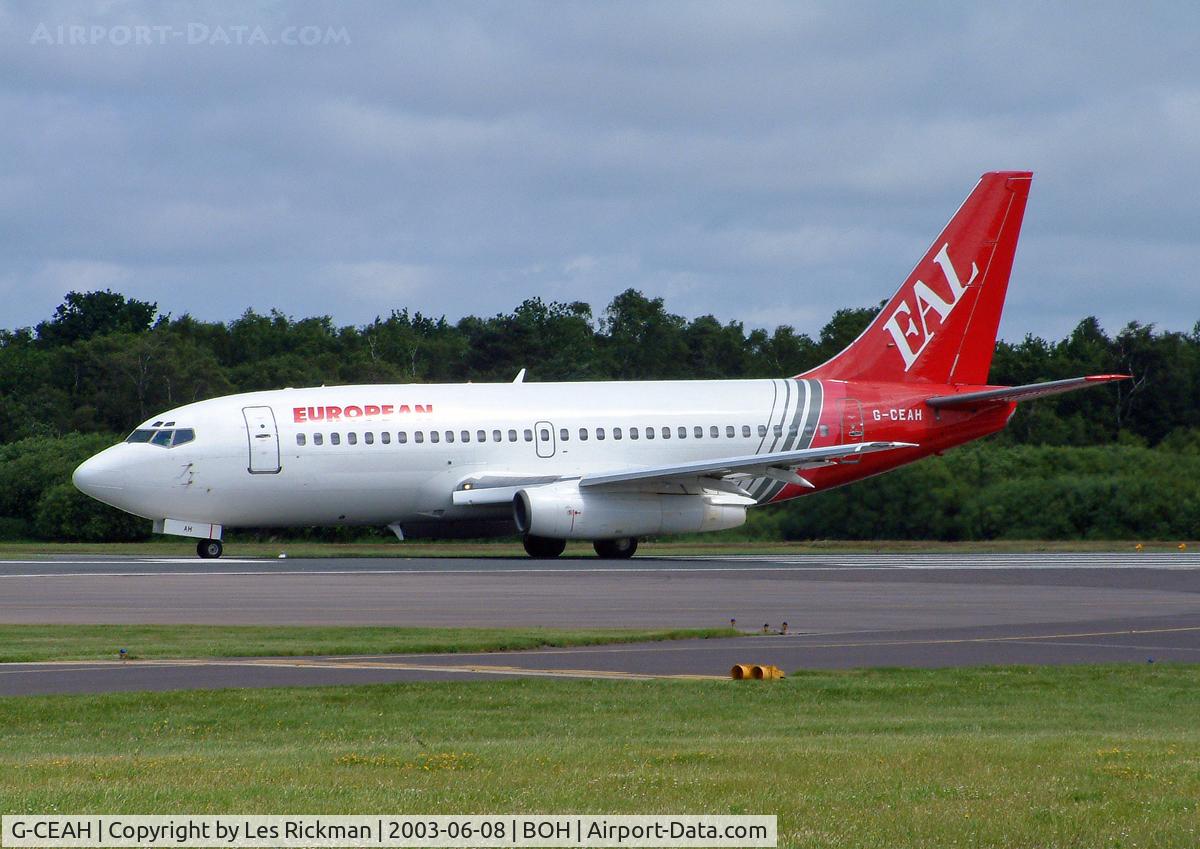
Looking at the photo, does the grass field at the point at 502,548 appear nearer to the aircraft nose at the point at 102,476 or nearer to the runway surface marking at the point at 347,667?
the aircraft nose at the point at 102,476

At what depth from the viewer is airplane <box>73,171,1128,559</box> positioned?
1468 inches

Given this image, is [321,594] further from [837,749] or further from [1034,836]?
[1034,836]

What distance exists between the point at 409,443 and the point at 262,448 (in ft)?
10.6

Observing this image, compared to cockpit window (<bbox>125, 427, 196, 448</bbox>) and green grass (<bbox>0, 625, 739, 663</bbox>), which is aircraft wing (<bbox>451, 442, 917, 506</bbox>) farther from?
green grass (<bbox>0, 625, 739, 663</bbox>)

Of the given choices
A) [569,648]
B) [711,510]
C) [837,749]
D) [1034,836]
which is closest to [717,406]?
[711,510]

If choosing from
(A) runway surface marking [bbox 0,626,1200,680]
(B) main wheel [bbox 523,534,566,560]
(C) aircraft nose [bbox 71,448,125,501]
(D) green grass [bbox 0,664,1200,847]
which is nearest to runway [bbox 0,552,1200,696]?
(A) runway surface marking [bbox 0,626,1200,680]

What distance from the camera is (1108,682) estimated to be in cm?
1509

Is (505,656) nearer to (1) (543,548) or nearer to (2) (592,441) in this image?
(1) (543,548)

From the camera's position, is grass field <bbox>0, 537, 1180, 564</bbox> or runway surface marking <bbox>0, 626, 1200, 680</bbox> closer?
runway surface marking <bbox>0, 626, 1200, 680</bbox>

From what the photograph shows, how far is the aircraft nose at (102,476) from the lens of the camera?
36938 millimetres

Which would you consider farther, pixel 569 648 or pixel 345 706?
pixel 569 648

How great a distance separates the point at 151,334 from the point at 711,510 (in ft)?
136

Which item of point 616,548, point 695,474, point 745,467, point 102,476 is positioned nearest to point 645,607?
point 745,467

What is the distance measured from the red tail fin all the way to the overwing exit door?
1383 centimetres
